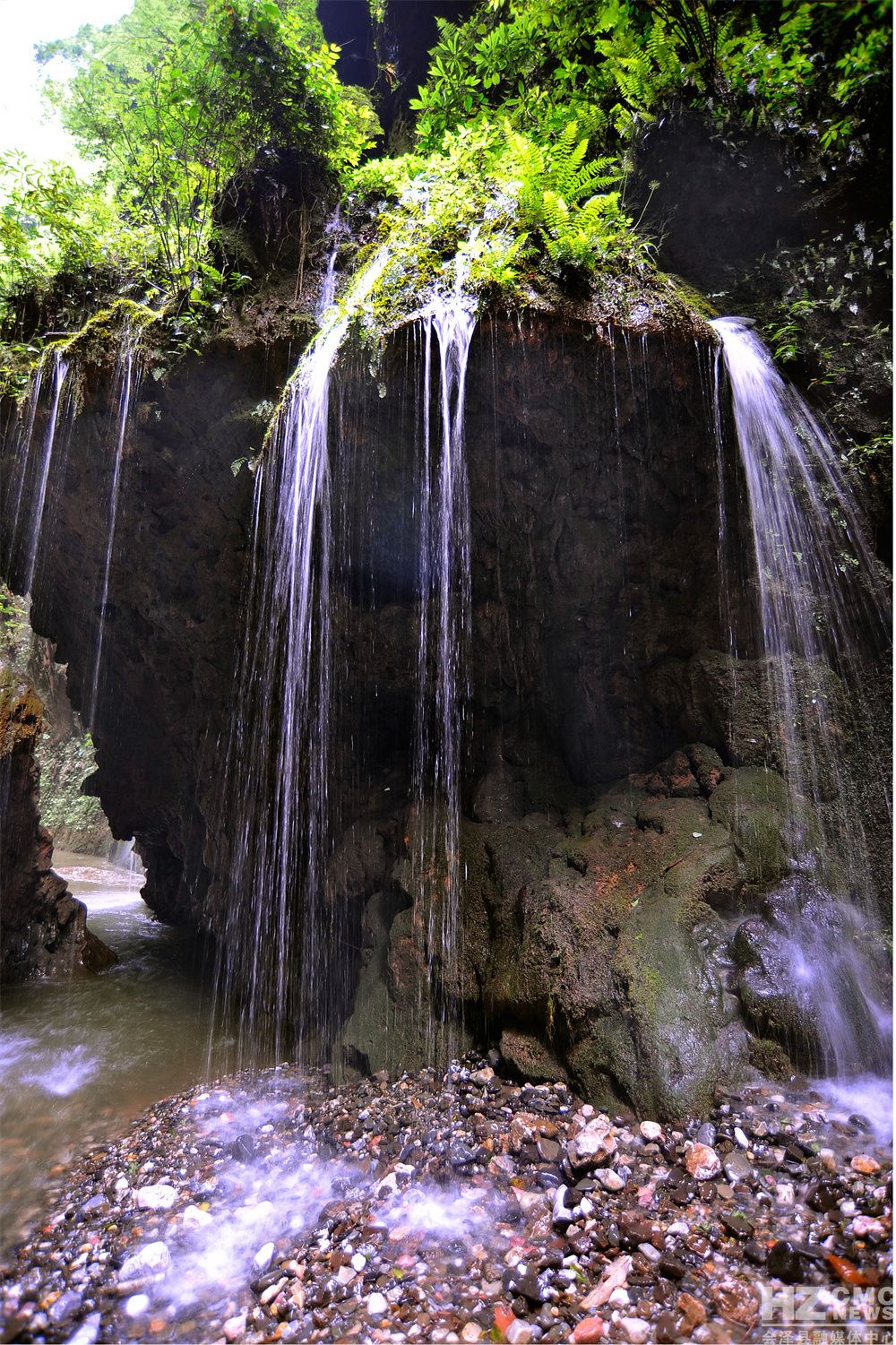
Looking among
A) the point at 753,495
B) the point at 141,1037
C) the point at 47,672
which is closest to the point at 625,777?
the point at 753,495

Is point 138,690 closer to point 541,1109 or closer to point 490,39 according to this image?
point 541,1109

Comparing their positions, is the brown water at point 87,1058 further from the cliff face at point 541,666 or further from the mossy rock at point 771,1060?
the mossy rock at point 771,1060

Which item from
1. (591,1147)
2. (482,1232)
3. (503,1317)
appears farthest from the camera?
(591,1147)

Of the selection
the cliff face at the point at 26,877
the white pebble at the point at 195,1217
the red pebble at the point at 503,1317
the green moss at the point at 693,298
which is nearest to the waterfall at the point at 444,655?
the green moss at the point at 693,298

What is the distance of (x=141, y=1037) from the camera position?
5.82 metres

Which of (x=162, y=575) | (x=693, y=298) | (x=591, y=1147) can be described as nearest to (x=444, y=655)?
(x=693, y=298)

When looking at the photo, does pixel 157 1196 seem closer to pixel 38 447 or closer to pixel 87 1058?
A: pixel 87 1058

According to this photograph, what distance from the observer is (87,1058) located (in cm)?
534

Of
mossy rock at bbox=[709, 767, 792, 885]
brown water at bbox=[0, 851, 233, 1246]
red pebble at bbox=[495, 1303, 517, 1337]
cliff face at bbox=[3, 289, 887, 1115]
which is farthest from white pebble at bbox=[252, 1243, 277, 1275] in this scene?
mossy rock at bbox=[709, 767, 792, 885]

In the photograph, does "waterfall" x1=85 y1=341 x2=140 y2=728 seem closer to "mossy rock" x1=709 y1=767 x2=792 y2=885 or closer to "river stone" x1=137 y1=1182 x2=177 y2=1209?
"river stone" x1=137 y1=1182 x2=177 y2=1209

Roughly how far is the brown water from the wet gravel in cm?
36

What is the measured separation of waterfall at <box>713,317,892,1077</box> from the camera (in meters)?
4.26

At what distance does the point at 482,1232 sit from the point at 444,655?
4.04 metres

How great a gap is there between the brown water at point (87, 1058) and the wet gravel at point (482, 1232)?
1.18ft
